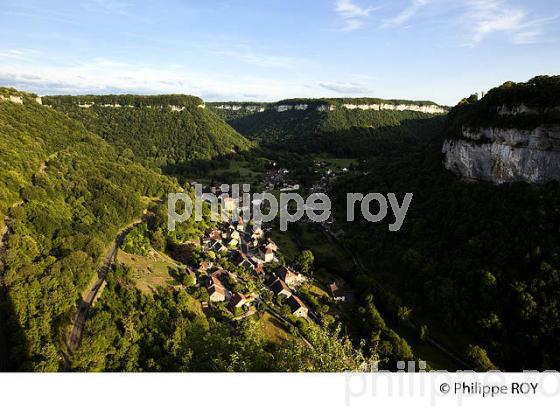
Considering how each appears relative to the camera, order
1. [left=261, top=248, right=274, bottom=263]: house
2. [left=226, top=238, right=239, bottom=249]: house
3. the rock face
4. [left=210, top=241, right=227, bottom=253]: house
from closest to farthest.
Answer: the rock face < [left=261, top=248, right=274, bottom=263]: house < [left=210, top=241, right=227, bottom=253]: house < [left=226, top=238, right=239, bottom=249]: house

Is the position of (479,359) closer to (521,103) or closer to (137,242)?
(521,103)

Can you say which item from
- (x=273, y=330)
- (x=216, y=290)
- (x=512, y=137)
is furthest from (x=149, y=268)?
(x=512, y=137)

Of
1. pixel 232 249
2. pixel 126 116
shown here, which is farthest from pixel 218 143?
pixel 232 249

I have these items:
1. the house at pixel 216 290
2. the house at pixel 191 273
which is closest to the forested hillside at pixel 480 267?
the house at pixel 216 290

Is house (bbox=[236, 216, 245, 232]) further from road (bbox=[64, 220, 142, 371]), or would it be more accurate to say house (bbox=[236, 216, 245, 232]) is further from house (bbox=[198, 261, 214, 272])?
road (bbox=[64, 220, 142, 371])

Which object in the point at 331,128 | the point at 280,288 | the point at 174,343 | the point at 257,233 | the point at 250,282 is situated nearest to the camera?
the point at 174,343

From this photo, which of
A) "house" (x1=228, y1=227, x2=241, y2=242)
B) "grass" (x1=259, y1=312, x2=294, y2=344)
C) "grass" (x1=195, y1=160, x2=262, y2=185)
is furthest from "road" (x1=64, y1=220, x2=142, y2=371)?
Result: "grass" (x1=195, y1=160, x2=262, y2=185)

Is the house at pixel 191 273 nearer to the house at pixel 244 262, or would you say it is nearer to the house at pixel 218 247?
the house at pixel 244 262
